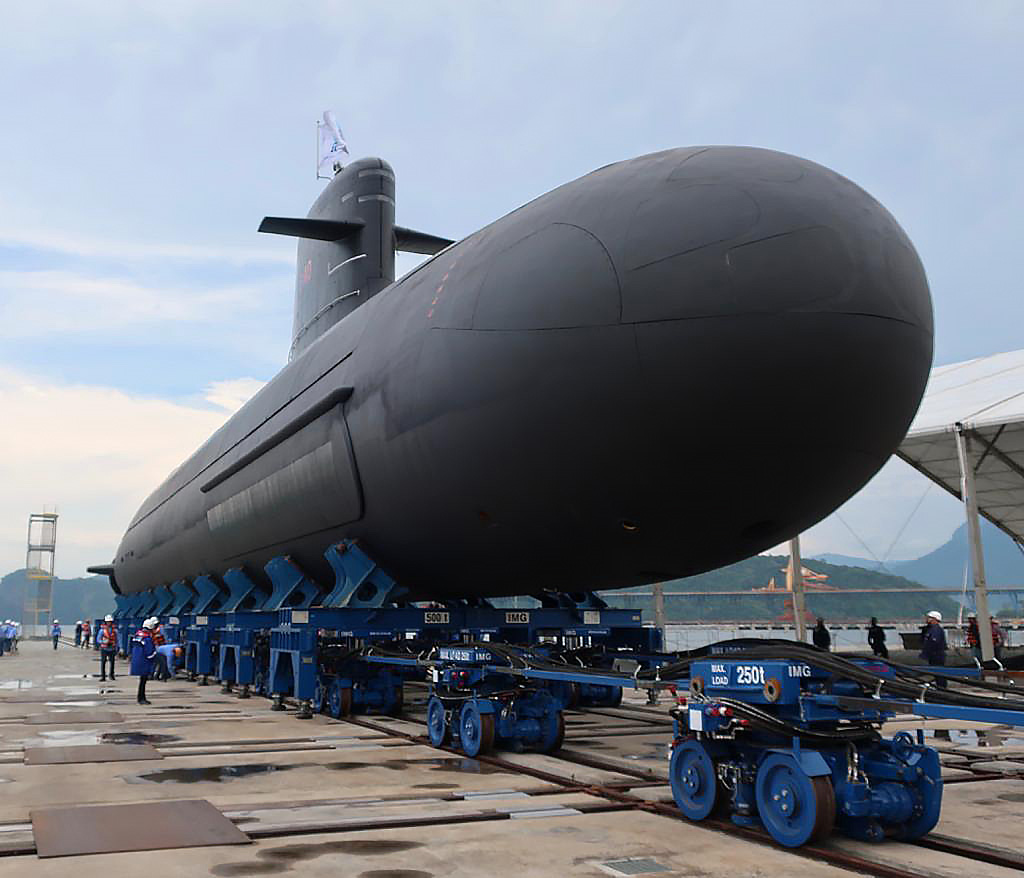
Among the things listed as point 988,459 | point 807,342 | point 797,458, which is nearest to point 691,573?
point 797,458

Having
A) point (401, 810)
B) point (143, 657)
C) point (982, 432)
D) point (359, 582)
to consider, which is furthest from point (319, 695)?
point (982, 432)

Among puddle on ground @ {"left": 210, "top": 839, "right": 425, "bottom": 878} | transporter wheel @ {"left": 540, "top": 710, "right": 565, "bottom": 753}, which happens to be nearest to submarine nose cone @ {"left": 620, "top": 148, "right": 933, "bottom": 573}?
transporter wheel @ {"left": 540, "top": 710, "right": 565, "bottom": 753}

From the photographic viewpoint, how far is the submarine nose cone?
6.45 meters

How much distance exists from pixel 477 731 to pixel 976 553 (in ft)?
53.3

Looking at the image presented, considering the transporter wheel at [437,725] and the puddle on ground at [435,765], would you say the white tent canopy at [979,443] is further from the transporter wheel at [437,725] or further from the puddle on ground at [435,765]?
the puddle on ground at [435,765]

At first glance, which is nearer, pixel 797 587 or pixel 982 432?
pixel 982 432

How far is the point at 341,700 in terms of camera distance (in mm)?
11758

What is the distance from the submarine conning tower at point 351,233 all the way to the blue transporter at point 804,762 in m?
10.5

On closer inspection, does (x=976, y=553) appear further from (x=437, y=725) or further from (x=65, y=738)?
(x=65, y=738)

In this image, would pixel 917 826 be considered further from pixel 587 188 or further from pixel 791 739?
pixel 587 188

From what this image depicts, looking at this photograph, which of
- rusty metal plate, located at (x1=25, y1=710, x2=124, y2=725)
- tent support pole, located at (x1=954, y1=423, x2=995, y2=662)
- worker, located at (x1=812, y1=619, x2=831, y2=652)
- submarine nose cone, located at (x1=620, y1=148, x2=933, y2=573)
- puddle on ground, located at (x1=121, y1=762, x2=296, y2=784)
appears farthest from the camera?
worker, located at (x1=812, y1=619, x2=831, y2=652)

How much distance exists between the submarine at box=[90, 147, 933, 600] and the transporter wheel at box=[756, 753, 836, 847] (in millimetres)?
2285

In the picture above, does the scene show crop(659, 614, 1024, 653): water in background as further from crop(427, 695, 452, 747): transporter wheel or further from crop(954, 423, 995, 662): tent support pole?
crop(954, 423, 995, 662): tent support pole

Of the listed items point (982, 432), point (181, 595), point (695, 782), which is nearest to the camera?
point (695, 782)
